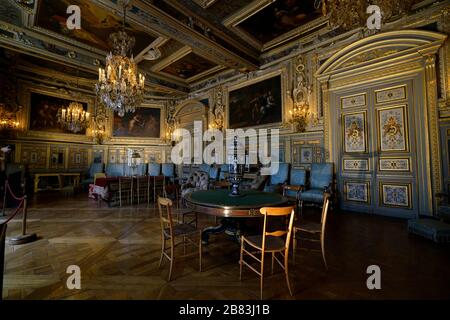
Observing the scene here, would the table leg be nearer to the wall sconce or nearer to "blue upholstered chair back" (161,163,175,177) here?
"blue upholstered chair back" (161,163,175,177)

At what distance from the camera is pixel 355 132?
18.0 ft

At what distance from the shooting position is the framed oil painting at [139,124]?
10.8m

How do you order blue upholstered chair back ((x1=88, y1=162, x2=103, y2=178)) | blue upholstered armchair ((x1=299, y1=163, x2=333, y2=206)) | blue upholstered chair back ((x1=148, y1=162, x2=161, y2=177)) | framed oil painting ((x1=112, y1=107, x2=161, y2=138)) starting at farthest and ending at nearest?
framed oil painting ((x1=112, y1=107, x2=161, y2=138)) < blue upholstered chair back ((x1=148, y1=162, x2=161, y2=177)) < blue upholstered chair back ((x1=88, y1=162, x2=103, y2=178)) < blue upholstered armchair ((x1=299, y1=163, x2=333, y2=206))

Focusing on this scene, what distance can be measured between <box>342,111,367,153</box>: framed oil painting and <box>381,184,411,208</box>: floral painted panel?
1.08 meters

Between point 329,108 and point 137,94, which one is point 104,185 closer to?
point 137,94

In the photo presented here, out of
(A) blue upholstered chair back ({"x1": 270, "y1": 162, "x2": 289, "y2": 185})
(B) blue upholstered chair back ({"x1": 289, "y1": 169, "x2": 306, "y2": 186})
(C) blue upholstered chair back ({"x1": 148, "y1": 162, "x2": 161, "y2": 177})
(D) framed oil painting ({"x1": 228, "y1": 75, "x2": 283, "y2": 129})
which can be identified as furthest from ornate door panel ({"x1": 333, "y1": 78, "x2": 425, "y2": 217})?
(C) blue upholstered chair back ({"x1": 148, "y1": 162, "x2": 161, "y2": 177})

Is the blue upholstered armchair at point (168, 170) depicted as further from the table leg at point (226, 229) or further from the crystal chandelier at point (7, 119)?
the table leg at point (226, 229)

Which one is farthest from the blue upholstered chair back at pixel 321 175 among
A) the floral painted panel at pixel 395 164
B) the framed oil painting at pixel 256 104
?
the framed oil painting at pixel 256 104

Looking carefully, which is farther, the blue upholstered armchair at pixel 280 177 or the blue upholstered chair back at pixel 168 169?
the blue upholstered chair back at pixel 168 169

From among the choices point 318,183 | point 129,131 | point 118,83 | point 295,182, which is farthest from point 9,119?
point 318,183

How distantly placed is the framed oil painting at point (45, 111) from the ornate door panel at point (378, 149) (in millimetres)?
11466

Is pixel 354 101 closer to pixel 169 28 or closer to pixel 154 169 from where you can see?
pixel 169 28

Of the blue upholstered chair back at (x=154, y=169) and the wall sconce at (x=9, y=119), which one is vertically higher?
the wall sconce at (x=9, y=119)

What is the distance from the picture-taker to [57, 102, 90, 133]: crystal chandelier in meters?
8.66
